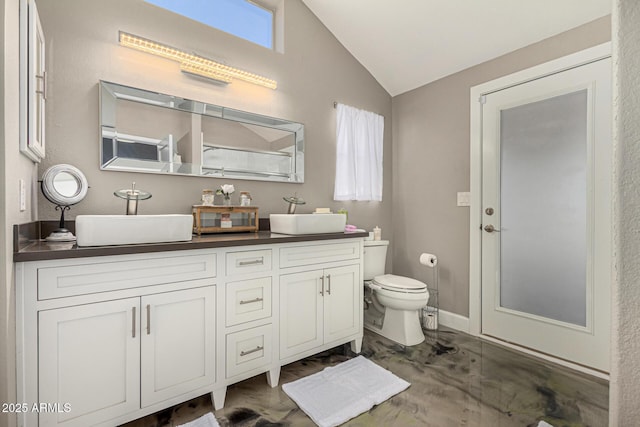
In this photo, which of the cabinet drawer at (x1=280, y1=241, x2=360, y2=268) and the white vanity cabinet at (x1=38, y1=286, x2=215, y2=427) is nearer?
the white vanity cabinet at (x1=38, y1=286, x2=215, y2=427)

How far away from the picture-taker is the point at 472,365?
6.87 ft

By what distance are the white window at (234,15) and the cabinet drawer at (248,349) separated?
2108 millimetres

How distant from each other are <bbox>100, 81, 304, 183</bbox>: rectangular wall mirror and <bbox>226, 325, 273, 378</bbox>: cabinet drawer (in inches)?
43.2

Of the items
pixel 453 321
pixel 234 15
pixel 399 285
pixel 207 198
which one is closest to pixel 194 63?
Result: pixel 234 15

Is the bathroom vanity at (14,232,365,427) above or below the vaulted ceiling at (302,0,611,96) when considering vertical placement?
below

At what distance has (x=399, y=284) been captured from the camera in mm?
2432

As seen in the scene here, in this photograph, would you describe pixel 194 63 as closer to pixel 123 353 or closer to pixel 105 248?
pixel 105 248

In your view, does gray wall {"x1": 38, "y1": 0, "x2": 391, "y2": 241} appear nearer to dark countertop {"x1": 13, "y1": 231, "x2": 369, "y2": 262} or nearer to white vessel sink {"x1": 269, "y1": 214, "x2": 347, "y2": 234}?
white vessel sink {"x1": 269, "y1": 214, "x2": 347, "y2": 234}

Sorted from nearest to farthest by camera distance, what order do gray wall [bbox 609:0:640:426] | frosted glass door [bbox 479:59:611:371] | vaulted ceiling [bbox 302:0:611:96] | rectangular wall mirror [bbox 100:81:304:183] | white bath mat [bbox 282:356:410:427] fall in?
1. gray wall [bbox 609:0:640:426]
2. white bath mat [bbox 282:356:410:427]
3. rectangular wall mirror [bbox 100:81:304:183]
4. frosted glass door [bbox 479:59:611:371]
5. vaulted ceiling [bbox 302:0:611:96]

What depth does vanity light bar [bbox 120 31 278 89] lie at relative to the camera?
183cm

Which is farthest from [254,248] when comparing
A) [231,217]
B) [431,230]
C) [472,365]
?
[431,230]

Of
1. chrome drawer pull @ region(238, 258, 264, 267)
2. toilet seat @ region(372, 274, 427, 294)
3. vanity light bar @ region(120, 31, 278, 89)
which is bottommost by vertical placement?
toilet seat @ region(372, 274, 427, 294)

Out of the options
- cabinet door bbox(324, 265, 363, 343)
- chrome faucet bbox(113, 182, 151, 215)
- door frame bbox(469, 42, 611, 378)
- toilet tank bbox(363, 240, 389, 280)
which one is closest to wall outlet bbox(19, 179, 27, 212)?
chrome faucet bbox(113, 182, 151, 215)

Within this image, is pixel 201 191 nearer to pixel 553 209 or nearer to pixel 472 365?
pixel 472 365
